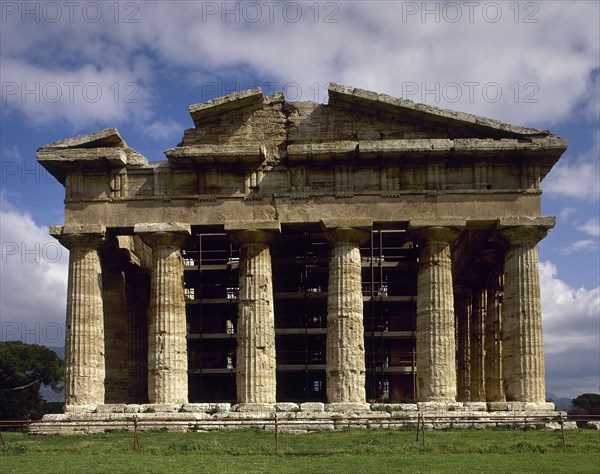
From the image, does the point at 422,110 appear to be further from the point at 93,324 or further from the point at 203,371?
the point at 203,371

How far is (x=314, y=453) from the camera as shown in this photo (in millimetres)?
23281

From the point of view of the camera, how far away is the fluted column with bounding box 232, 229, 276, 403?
3322 centimetres

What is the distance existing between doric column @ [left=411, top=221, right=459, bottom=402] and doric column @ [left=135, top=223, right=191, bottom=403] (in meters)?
9.20

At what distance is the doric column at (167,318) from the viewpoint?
3325 cm

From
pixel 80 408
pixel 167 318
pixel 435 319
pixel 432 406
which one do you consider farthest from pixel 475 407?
pixel 80 408

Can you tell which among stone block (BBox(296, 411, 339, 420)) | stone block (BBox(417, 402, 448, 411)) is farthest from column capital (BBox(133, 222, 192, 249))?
stone block (BBox(417, 402, 448, 411))

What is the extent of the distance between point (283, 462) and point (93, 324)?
48.9 feet

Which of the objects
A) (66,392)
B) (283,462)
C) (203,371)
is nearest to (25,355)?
(203,371)

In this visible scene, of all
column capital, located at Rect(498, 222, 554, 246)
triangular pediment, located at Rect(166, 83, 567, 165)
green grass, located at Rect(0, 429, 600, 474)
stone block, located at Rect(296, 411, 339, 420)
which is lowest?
green grass, located at Rect(0, 429, 600, 474)

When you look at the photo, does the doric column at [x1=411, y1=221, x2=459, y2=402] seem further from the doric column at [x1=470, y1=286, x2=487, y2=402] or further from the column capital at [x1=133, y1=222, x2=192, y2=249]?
the column capital at [x1=133, y1=222, x2=192, y2=249]

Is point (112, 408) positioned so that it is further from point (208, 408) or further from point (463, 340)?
point (463, 340)

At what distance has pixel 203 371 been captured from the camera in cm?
4541

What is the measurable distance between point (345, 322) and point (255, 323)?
11.4 ft

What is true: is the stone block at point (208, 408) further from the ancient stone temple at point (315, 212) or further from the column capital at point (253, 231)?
the column capital at point (253, 231)
